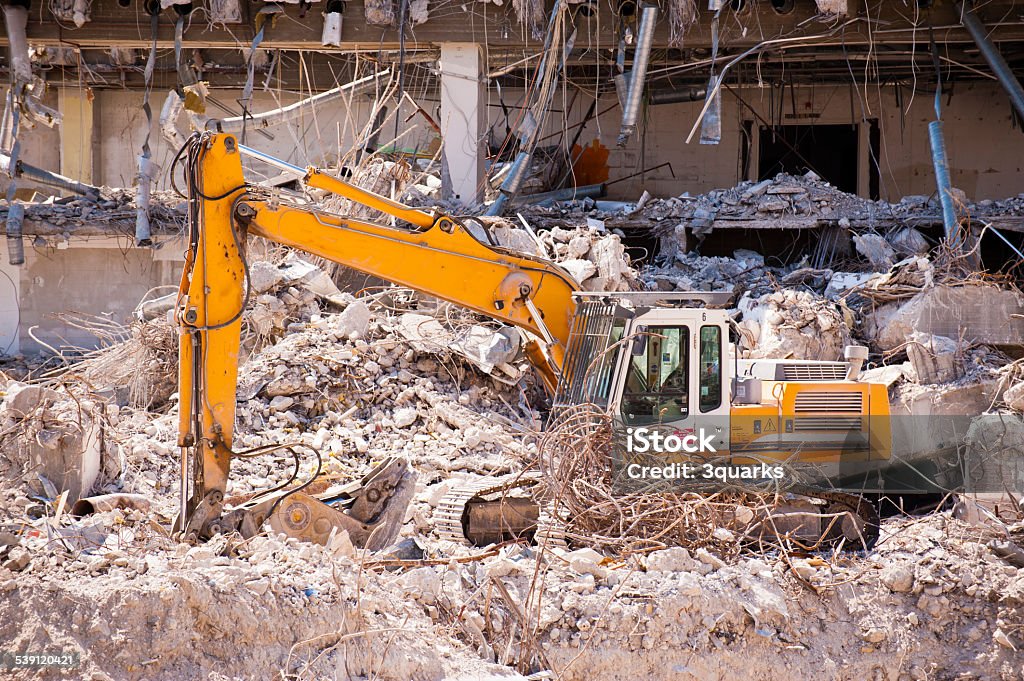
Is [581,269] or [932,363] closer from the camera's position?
[932,363]

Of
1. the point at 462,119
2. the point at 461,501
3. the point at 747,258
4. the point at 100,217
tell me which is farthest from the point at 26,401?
the point at 747,258

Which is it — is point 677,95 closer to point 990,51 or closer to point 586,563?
point 990,51

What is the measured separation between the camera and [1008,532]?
693 cm

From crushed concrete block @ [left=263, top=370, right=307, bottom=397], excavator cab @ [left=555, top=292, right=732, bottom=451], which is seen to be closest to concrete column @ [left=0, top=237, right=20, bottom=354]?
crushed concrete block @ [left=263, top=370, right=307, bottom=397]

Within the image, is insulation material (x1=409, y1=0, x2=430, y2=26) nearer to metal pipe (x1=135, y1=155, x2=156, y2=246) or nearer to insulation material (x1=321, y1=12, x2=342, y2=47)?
insulation material (x1=321, y1=12, x2=342, y2=47)

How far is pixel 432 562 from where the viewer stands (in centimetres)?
641

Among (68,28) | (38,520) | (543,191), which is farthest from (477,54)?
(38,520)

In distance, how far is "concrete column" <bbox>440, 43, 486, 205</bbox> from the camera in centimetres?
1304

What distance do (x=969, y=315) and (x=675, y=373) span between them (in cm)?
527

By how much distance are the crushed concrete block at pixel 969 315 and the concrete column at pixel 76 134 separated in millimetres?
12659

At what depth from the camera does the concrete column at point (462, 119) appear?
1304 centimetres

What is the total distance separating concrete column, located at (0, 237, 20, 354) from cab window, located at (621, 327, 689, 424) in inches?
414

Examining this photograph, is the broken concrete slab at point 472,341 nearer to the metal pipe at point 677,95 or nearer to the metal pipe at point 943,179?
the metal pipe at point 943,179

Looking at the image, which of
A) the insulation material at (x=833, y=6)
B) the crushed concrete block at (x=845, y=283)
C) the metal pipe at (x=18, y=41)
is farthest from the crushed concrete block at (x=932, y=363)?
the metal pipe at (x=18, y=41)
